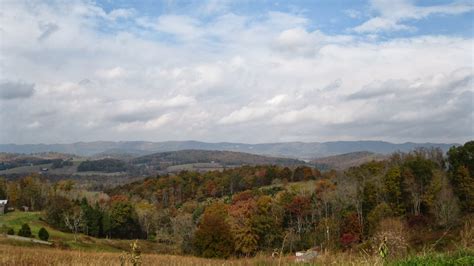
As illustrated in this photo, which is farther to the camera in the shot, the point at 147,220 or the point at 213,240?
the point at 147,220

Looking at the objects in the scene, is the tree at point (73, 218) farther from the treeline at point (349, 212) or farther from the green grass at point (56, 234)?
the treeline at point (349, 212)

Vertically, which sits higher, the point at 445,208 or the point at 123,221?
the point at 445,208

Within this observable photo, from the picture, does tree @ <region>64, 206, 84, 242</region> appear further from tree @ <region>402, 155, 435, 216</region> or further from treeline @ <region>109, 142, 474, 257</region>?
tree @ <region>402, 155, 435, 216</region>

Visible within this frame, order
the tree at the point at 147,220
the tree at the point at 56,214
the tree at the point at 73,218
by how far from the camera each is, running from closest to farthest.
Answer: the tree at the point at 73,218
the tree at the point at 56,214
the tree at the point at 147,220

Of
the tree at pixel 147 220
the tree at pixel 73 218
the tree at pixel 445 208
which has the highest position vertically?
the tree at pixel 445 208

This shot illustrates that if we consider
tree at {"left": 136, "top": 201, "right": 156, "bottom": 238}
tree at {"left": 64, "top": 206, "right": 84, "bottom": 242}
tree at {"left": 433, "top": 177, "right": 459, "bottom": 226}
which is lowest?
tree at {"left": 136, "top": 201, "right": 156, "bottom": 238}

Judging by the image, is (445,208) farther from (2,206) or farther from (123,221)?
(2,206)

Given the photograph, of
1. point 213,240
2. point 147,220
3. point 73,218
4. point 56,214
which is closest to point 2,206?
point 56,214

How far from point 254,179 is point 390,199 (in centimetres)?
7067

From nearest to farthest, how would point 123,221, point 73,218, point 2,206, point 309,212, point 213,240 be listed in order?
1. point 213,240
2. point 73,218
3. point 309,212
4. point 123,221
5. point 2,206

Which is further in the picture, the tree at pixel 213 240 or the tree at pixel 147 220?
the tree at pixel 147 220

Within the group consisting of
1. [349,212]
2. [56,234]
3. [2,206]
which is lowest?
[56,234]

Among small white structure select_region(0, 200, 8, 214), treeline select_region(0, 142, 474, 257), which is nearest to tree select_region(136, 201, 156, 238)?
treeline select_region(0, 142, 474, 257)

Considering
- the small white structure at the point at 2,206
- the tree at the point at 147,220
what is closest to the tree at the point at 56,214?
the small white structure at the point at 2,206
